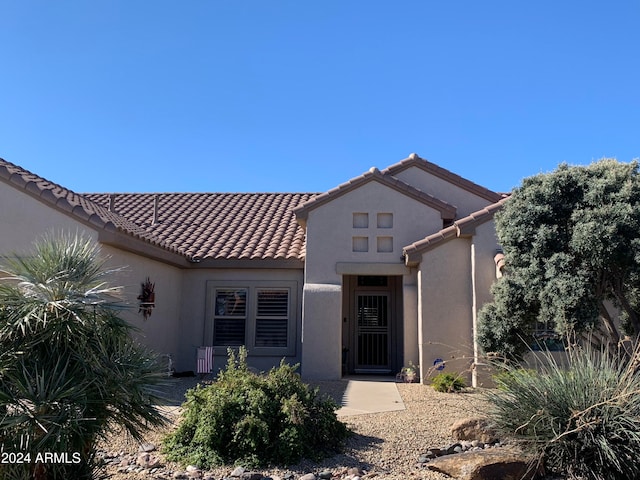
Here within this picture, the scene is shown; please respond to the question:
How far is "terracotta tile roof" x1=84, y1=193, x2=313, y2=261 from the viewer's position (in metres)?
15.0

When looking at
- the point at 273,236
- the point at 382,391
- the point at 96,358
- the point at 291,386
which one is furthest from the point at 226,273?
the point at 96,358

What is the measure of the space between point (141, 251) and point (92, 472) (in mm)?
6973

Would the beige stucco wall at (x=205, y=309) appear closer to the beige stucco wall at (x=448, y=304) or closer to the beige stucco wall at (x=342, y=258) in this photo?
the beige stucco wall at (x=342, y=258)

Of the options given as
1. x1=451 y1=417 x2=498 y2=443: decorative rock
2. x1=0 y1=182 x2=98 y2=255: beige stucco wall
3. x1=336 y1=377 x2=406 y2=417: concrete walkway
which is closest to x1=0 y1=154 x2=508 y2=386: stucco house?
x1=0 y1=182 x2=98 y2=255: beige stucco wall

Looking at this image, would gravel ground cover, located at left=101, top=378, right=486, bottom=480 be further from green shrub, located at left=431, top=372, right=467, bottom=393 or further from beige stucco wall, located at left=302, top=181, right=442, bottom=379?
beige stucco wall, located at left=302, top=181, right=442, bottom=379

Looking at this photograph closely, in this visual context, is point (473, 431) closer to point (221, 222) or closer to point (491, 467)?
point (491, 467)

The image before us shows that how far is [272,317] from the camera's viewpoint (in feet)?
48.6

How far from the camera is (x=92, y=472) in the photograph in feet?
16.7


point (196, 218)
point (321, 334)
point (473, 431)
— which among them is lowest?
point (473, 431)

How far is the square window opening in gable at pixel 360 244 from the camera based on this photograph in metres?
14.1

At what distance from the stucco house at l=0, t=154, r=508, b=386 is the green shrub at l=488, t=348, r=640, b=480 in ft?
18.4

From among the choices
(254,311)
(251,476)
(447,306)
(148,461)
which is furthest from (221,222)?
(251,476)

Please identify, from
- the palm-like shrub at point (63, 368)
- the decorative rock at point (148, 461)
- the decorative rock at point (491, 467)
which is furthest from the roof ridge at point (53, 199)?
the decorative rock at point (491, 467)

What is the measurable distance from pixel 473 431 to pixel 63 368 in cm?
547
